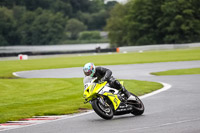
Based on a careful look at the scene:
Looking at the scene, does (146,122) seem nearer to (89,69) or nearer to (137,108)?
(137,108)

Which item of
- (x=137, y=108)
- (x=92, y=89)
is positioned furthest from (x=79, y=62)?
(x=92, y=89)

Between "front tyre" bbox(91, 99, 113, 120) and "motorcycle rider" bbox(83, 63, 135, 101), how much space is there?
58 cm

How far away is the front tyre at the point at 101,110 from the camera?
1006 centimetres

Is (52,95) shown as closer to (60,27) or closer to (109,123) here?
(109,123)

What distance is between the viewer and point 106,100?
414 inches

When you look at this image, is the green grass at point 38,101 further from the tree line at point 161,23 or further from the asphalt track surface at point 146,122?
the tree line at point 161,23

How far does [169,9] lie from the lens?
89562 millimetres

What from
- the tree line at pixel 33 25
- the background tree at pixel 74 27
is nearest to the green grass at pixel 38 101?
the tree line at pixel 33 25

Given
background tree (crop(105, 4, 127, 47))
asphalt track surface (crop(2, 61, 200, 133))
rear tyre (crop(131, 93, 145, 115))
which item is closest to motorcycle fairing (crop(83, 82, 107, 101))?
asphalt track surface (crop(2, 61, 200, 133))

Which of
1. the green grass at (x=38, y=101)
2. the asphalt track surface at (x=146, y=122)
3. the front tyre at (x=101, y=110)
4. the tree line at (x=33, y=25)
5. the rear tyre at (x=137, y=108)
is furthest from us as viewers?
the tree line at (x=33, y=25)

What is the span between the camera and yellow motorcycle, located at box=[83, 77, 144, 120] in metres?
10.1

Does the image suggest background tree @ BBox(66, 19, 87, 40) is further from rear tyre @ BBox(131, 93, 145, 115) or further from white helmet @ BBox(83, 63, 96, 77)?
white helmet @ BBox(83, 63, 96, 77)

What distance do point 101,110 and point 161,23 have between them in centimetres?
8499

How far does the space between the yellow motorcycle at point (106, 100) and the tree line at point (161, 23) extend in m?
73.6
